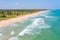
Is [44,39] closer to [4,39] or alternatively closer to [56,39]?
[56,39]

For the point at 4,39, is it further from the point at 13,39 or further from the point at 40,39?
the point at 40,39

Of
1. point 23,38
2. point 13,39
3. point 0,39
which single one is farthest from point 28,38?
point 0,39

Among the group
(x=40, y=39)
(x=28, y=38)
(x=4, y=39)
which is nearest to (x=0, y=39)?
(x=4, y=39)

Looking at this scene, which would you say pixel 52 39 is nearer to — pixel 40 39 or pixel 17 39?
pixel 40 39

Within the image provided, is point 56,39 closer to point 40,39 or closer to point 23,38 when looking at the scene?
point 40,39

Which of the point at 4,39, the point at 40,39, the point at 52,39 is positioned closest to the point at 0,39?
the point at 4,39
